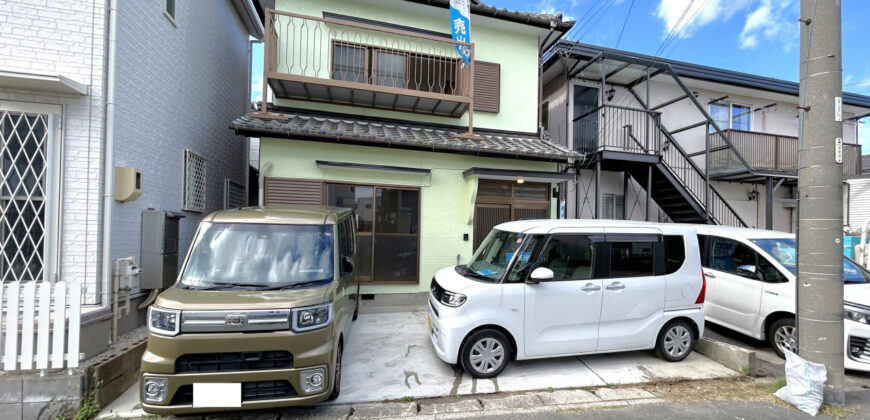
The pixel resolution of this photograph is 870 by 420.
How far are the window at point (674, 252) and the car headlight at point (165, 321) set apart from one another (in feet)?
18.4

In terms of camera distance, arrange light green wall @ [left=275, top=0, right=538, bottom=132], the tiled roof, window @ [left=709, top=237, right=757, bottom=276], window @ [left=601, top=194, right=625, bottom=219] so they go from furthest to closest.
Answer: window @ [left=601, top=194, right=625, bottom=219], light green wall @ [left=275, top=0, right=538, bottom=132], the tiled roof, window @ [left=709, top=237, right=757, bottom=276]

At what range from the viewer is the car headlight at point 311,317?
299cm

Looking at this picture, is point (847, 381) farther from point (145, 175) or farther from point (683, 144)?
point (145, 175)

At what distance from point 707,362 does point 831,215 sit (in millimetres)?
2364

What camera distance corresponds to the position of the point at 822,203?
11.4ft

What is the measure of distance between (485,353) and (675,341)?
2719mm

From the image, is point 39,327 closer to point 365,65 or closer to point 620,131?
point 365,65

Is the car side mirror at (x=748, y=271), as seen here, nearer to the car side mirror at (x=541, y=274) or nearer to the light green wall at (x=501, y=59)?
the car side mirror at (x=541, y=274)

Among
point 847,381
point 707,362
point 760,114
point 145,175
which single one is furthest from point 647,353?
point 760,114

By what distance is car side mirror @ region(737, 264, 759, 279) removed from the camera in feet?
16.6

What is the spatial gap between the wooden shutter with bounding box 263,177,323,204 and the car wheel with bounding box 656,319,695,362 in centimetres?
590

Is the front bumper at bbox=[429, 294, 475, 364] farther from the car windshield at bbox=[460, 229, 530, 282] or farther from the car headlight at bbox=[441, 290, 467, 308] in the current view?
the car windshield at bbox=[460, 229, 530, 282]

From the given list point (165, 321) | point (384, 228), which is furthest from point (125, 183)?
point (384, 228)

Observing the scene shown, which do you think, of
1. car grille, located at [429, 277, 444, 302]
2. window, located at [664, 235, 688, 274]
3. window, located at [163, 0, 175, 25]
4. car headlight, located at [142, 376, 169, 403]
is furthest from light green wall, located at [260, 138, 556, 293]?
car headlight, located at [142, 376, 169, 403]
